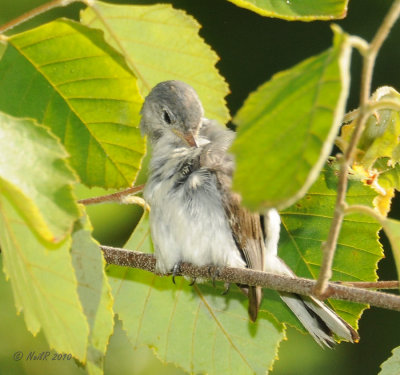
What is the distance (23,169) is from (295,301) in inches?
62.4

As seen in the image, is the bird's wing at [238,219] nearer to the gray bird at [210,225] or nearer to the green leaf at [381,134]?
the gray bird at [210,225]

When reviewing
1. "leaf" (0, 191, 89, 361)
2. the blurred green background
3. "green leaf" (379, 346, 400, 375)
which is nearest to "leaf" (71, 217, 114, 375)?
"leaf" (0, 191, 89, 361)

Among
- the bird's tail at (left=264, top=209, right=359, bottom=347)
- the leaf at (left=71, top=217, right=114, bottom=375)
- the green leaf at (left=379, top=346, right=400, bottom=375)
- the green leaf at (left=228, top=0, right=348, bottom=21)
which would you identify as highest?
the green leaf at (left=228, top=0, right=348, bottom=21)

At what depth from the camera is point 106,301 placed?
1.82 metres

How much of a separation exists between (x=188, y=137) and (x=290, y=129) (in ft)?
6.25

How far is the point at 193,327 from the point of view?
106 inches

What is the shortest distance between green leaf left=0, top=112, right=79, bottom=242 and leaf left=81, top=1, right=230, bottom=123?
3.35 ft

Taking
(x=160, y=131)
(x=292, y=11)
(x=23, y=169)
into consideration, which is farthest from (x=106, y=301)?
(x=160, y=131)

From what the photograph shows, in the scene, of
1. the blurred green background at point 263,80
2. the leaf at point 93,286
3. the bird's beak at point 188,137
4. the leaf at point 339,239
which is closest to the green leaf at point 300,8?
the leaf at point 93,286

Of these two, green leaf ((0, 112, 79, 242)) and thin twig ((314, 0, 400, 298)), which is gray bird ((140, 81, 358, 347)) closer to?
thin twig ((314, 0, 400, 298))

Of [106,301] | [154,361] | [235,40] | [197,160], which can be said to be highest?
[106,301]

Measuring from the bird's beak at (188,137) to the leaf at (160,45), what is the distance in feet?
1.25

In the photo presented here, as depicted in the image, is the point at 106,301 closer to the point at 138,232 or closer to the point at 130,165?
the point at 130,165

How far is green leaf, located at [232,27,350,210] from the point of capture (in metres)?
1.14
